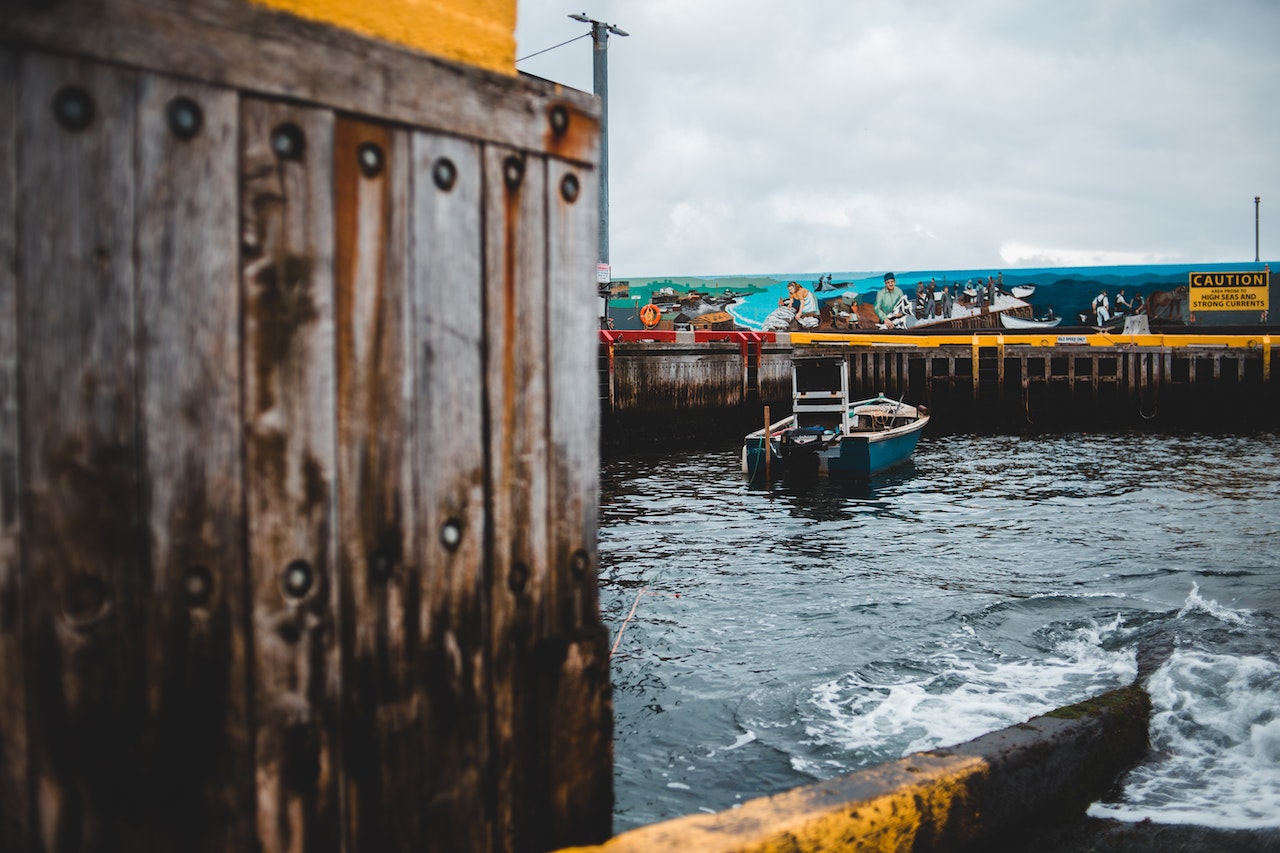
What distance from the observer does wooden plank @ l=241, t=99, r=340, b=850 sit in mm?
1549

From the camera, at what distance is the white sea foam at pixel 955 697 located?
5840 mm

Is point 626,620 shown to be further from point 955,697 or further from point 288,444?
point 288,444

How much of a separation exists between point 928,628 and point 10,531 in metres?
8.08

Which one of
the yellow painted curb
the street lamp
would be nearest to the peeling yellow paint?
the yellow painted curb

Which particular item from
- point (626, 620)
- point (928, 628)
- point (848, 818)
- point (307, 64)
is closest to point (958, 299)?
point (928, 628)

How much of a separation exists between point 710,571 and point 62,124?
1002 cm

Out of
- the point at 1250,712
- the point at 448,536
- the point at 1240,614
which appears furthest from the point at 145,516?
the point at 1240,614

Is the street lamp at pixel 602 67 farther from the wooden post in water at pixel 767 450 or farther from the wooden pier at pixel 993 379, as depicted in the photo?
the wooden post in water at pixel 767 450

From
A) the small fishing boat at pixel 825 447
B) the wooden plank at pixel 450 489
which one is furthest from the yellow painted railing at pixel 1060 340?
the wooden plank at pixel 450 489

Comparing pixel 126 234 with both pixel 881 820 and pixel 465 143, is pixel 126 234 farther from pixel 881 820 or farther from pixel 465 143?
pixel 881 820

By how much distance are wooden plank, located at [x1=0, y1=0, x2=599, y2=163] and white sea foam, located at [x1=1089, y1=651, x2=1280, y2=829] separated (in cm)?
358

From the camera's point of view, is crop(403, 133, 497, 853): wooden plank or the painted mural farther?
the painted mural

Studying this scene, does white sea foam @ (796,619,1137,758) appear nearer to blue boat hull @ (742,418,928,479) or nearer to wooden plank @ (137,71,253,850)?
wooden plank @ (137,71,253,850)

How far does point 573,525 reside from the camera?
6.70 ft
